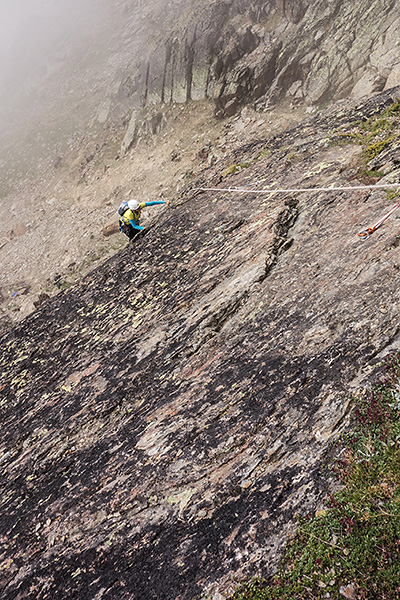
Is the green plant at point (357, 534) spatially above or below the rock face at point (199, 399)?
below


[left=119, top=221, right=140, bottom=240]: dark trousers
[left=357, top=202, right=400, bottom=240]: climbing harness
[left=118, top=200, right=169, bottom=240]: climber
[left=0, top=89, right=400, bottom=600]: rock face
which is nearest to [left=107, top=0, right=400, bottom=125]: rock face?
[left=0, top=89, right=400, bottom=600]: rock face

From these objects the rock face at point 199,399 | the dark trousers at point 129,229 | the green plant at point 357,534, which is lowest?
the green plant at point 357,534

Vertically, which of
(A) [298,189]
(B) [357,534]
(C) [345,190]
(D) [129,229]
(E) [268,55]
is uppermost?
(E) [268,55]

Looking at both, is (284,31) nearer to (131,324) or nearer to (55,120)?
(131,324)

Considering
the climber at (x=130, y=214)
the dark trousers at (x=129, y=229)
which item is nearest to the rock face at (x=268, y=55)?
the climber at (x=130, y=214)

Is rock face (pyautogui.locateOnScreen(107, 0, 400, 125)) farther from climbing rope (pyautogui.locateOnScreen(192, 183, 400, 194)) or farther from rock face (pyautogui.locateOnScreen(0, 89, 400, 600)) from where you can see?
rock face (pyautogui.locateOnScreen(0, 89, 400, 600))

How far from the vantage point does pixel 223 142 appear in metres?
20.8

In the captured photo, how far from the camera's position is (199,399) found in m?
6.16

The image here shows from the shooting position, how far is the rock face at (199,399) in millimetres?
4723

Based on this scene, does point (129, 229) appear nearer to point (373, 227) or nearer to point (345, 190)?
point (345, 190)

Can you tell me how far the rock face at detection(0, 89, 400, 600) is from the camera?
4.72 m

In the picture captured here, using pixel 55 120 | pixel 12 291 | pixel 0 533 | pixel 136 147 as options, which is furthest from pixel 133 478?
pixel 55 120

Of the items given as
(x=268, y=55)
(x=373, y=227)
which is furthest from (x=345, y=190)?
(x=268, y=55)

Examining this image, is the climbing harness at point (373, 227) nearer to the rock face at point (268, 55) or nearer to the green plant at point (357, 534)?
the green plant at point (357, 534)
